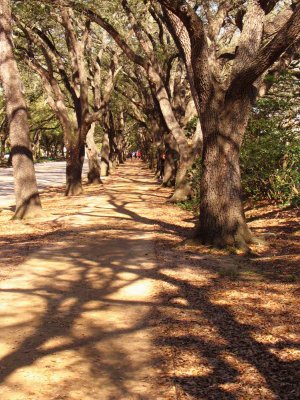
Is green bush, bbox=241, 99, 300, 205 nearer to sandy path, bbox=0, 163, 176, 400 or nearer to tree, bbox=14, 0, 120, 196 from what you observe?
sandy path, bbox=0, 163, 176, 400

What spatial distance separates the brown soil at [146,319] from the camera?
13.1ft

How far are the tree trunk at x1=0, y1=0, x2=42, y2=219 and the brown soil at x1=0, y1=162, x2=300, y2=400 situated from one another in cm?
313

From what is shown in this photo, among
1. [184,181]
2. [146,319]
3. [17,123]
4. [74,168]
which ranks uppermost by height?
[17,123]

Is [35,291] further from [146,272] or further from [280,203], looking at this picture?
[280,203]

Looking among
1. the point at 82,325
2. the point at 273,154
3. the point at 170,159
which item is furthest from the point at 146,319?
the point at 170,159

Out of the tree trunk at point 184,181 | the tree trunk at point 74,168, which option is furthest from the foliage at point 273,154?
the tree trunk at point 74,168

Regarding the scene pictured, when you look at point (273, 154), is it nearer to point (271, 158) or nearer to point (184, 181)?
point (271, 158)

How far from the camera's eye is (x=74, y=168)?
1981 cm

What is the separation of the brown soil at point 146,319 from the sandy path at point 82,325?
0.05 ft

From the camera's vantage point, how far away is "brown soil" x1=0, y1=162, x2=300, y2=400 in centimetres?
399

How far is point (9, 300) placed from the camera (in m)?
6.11

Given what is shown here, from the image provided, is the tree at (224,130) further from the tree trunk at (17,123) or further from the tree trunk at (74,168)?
the tree trunk at (74,168)

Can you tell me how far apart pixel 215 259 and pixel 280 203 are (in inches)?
211

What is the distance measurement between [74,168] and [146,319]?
14805 millimetres
